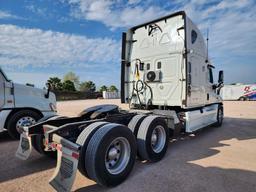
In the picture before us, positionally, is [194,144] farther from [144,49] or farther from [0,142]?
[0,142]

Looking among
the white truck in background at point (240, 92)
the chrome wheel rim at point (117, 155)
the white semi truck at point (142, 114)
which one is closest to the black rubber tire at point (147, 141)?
the white semi truck at point (142, 114)

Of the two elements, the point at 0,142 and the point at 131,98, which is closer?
the point at 0,142

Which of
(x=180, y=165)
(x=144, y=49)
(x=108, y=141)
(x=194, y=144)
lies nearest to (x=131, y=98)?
(x=144, y=49)

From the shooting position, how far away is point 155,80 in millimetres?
5875

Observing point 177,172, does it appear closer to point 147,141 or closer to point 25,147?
point 147,141

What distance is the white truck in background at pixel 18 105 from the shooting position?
5332 mm

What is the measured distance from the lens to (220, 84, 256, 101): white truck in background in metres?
27.6

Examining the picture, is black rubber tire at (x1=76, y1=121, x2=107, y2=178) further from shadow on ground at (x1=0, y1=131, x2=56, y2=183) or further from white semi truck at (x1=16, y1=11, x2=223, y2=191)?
shadow on ground at (x1=0, y1=131, x2=56, y2=183)

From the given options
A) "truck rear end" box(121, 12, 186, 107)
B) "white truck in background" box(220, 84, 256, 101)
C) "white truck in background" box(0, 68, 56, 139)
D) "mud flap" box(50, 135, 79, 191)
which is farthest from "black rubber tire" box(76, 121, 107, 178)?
"white truck in background" box(220, 84, 256, 101)

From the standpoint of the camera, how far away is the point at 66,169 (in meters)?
2.65

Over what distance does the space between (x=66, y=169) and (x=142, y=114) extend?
2387 mm

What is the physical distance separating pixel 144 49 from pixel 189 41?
148 centimetres

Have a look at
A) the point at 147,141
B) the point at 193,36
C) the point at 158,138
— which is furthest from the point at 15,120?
the point at 193,36

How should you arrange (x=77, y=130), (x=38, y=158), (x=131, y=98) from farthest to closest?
(x=131, y=98), (x=38, y=158), (x=77, y=130)
